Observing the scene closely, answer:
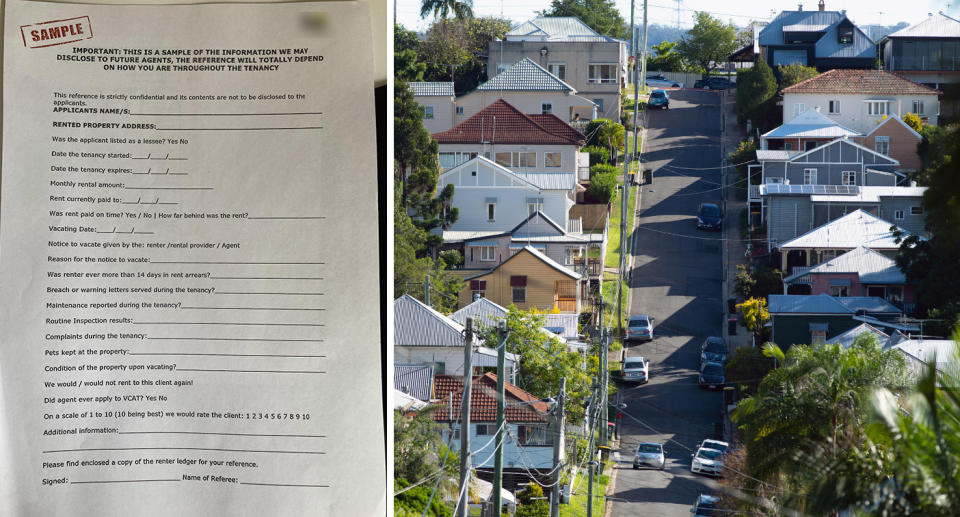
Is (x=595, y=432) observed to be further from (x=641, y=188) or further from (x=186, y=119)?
(x=186, y=119)

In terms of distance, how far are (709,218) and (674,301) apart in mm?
270

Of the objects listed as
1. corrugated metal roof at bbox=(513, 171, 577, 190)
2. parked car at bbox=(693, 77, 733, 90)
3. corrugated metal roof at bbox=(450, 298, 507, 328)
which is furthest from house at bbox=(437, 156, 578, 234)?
parked car at bbox=(693, 77, 733, 90)

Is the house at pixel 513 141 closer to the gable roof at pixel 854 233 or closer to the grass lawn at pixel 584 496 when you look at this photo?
the gable roof at pixel 854 233

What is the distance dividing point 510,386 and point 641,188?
74cm

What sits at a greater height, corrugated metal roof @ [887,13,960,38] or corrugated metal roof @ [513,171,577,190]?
corrugated metal roof @ [887,13,960,38]

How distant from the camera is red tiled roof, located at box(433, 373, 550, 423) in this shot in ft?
8.36

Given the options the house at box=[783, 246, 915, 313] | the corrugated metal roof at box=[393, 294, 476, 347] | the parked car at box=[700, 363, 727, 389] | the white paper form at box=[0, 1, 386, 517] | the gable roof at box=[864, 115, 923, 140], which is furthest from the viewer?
the parked car at box=[700, 363, 727, 389]

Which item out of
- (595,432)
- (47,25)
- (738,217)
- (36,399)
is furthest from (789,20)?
(36,399)

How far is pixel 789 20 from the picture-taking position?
2.02m

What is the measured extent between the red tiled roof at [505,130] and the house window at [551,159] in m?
0.04

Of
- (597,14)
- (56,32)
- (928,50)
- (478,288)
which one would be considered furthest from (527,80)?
(56,32)

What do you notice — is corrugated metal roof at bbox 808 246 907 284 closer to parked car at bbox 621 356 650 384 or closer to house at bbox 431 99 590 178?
parked car at bbox 621 356 650 384

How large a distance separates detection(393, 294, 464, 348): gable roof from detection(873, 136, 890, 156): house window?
1176 millimetres

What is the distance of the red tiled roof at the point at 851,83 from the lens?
2.02m
